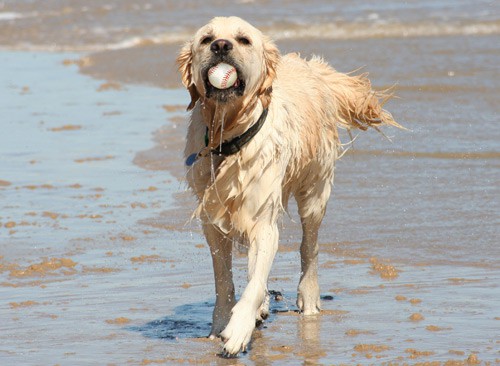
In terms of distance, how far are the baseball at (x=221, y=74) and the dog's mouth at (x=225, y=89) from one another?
0.06 feet

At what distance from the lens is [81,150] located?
10.9 meters

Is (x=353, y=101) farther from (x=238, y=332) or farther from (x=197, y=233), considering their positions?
(x=238, y=332)

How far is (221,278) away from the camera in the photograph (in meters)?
5.99

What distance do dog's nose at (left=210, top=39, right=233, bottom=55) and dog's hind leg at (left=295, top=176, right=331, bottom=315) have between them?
5.46ft

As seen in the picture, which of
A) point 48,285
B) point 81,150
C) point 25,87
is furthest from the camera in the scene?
point 25,87

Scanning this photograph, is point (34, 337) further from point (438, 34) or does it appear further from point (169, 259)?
point (438, 34)

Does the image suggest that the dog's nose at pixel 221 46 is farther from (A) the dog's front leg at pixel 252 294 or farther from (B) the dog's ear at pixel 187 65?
(A) the dog's front leg at pixel 252 294

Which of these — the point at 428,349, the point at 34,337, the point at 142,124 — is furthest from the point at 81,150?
the point at 428,349

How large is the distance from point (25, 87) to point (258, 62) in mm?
9812

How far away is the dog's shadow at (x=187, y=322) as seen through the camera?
5.96 m

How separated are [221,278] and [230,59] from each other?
1.32 metres

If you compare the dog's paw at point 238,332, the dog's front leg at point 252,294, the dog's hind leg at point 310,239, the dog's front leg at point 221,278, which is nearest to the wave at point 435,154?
the dog's hind leg at point 310,239

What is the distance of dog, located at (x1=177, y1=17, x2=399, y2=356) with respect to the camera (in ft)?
17.5

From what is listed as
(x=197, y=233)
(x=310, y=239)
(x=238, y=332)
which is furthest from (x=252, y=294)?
(x=197, y=233)
